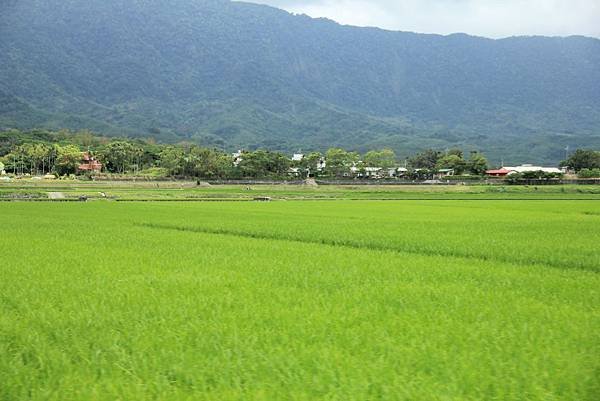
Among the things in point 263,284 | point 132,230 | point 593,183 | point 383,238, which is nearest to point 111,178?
point 593,183

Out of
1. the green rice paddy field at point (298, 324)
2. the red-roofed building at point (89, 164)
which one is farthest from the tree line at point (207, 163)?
the green rice paddy field at point (298, 324)

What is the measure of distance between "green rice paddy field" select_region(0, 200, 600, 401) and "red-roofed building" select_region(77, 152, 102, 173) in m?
104

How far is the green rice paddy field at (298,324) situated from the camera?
19.2 feet

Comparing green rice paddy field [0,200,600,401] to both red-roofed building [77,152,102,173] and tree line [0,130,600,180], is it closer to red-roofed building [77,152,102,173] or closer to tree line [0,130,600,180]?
tree line [0,130,600,180]

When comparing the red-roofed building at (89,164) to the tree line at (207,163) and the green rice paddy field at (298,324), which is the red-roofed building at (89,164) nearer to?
the tree line at (207,163)

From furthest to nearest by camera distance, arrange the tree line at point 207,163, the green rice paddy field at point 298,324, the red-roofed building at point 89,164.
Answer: the red-roofed building at point 89,164
the tree line at point 207,163
the green rice paddy field at point 298,324

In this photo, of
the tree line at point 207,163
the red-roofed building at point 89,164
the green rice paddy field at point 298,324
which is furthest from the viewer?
the red-roofed building at point 89,164

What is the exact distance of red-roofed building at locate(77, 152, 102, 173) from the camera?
115 m

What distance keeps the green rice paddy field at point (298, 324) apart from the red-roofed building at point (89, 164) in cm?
10367

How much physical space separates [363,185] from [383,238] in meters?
69.3

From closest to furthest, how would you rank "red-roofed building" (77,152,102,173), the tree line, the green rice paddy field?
the green rice paddy field < the tree line < "red-roofed building" (77,152,102,173)

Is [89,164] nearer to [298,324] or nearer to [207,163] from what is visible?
[207,163]

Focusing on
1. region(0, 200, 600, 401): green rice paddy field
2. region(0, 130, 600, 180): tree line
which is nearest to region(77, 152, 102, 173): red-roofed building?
region(0, 130, 600, 180): tree line

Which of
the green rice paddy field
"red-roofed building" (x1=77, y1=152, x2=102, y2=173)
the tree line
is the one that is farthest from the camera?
"red-roofed building" (x1=77, y1=152, x2=102, y2=173)
